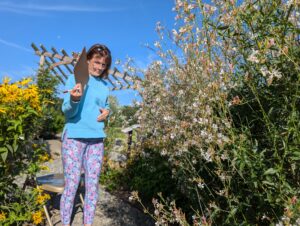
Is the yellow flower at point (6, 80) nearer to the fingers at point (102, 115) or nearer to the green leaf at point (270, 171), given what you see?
the fingers at point (102, 115)

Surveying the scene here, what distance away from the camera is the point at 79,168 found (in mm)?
3248

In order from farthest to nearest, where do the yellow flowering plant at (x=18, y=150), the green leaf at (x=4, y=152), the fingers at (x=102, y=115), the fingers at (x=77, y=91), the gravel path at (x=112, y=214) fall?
the gravel path at (x=112, y=214)
the fingers at (x=102, y=115)
the yellow flowering plant at (x=18, y=150)
the green leaf at (x=4, y=152)
the fingers at (x=77, y=91)

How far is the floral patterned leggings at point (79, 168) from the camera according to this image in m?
3.20

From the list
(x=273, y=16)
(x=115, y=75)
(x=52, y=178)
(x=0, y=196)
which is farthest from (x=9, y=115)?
(x=115, y=75)

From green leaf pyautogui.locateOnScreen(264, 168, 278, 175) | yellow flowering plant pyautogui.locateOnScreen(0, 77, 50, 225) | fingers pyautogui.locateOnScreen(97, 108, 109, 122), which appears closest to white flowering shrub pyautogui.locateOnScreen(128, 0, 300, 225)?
green leaf pyautogui.locateOnScreen(264, 168, 278, 175)

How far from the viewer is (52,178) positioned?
421 centimetres

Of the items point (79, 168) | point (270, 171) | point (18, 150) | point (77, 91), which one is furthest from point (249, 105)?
point (18, 150)

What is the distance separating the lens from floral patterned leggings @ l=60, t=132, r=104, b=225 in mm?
3195

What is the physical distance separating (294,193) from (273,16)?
2.99 feet

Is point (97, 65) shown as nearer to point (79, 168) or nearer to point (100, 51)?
point (100, 51)

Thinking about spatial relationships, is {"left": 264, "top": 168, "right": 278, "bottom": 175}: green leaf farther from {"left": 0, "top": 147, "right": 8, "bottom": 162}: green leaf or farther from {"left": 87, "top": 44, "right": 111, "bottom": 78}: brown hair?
{"left": 0, "top": 147, "right": 8, "bottom": 162}: green leaf

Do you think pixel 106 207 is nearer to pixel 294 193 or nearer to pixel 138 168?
pixel 138 168

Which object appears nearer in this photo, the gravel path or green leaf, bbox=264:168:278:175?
green leaf, bbox=264:168:278:175

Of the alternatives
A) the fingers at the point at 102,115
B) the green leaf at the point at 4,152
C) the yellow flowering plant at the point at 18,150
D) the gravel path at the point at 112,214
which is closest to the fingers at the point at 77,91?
the fingers at the point at 102,115
